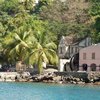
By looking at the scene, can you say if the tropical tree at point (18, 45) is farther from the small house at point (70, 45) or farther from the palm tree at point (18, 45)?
the small house at point (70, 45)

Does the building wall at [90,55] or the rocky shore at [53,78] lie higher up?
the building wall at [90,55]

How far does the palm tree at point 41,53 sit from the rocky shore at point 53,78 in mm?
2824

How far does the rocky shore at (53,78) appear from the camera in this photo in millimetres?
71750

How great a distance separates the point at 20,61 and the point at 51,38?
54.4ft

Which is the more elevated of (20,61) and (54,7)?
(54,7)

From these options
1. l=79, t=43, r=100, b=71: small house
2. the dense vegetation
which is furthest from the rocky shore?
l=79, t=43, r=100, b=71: small house

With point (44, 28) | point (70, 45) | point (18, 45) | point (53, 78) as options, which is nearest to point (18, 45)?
point (18, 45)

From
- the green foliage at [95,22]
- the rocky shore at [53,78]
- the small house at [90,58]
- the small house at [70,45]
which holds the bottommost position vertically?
the rocky shore at [53,78]

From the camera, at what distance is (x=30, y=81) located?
74.6 m

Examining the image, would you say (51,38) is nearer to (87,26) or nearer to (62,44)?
(62,44)

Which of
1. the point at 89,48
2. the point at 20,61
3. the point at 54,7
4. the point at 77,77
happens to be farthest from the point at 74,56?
the point at 54,7

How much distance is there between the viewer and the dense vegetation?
82350 mm

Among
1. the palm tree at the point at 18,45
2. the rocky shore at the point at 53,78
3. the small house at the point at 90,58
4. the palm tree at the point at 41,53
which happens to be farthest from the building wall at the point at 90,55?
the rocky shore at the point at 53,78

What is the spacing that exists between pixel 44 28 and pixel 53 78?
29.0m
